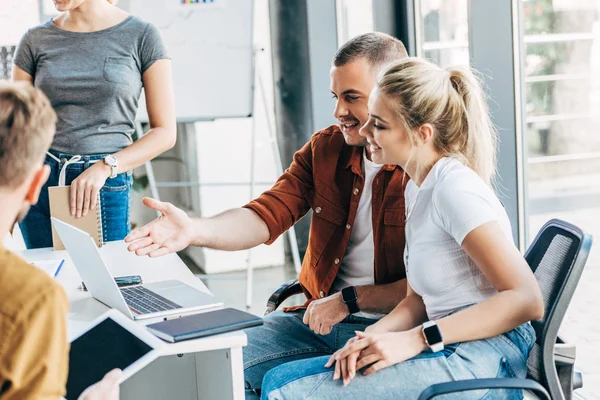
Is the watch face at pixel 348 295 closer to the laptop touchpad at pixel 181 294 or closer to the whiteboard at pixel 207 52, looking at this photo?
the laptop touchpad at pixel 181 294

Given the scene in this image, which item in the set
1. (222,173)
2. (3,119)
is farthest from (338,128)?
(222,173)

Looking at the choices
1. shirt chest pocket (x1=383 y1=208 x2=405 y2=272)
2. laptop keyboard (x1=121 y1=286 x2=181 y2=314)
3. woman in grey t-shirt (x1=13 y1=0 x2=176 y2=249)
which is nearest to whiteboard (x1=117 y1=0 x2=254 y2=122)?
woman in grey t-shirt (x1=13 y1=0 x2=176 y2=249)

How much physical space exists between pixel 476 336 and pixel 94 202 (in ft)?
3.81

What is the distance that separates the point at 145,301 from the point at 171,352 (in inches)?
11.9

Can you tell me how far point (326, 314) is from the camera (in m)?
1.91

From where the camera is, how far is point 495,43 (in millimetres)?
2658

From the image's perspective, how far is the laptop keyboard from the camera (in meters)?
1.63

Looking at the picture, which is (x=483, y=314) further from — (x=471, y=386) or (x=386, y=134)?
(x=386, y=134)

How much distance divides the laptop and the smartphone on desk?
0.04m

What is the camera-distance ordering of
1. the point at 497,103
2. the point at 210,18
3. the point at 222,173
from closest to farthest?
the point at 497,103 < the point at 210,18 < the point at 222,173

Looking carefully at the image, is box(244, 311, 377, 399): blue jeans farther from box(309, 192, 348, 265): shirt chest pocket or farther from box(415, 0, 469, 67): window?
box(415, 0, 469, 67): window

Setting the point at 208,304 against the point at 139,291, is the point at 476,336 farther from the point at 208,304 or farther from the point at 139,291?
the point at 139,291

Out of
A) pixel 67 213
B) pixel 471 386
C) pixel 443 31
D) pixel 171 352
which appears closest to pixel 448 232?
pixel 471 386

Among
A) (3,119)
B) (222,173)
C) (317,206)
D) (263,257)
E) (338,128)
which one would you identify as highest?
(3,119)
